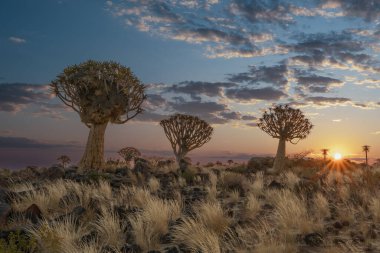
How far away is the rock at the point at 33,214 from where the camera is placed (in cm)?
928

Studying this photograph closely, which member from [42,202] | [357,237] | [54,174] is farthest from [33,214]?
[54,174]

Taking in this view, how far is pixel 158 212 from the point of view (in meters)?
8.44

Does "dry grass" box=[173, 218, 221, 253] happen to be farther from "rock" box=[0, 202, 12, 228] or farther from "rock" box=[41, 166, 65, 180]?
"rock" box=[41, 166, 65, 180]

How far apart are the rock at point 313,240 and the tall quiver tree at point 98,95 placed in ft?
54.4

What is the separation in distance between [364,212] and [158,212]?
16.4 ft

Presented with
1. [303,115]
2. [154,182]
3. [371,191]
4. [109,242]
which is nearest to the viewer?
[109,242]

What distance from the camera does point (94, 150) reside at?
22.5 meters

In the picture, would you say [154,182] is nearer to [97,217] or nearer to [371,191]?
[97,217]

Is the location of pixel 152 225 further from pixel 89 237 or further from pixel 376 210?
pixel 376 210

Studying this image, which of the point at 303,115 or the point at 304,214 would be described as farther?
the point at 303,115

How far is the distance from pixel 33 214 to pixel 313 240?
632cm

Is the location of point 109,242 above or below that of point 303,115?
below

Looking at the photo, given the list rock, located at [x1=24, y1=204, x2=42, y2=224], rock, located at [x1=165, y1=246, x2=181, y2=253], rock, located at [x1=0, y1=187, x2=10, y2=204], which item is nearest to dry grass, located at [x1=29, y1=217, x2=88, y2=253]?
rock, located at [x1=165, y1=246, x2=181, y2=253]

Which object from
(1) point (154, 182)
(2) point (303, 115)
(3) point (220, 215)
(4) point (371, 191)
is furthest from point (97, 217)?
(2) point (303, 115)
